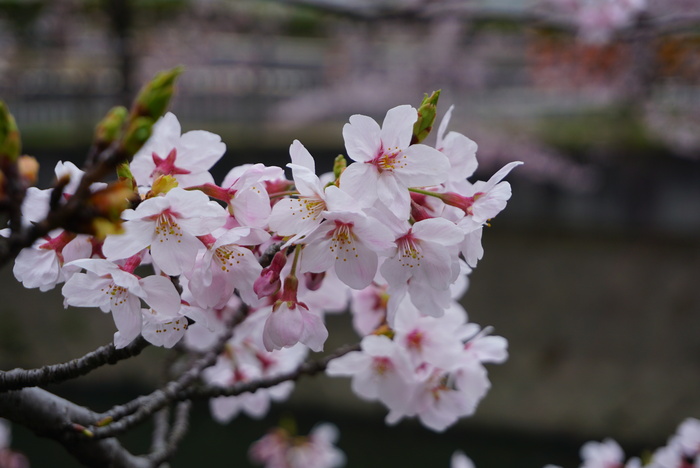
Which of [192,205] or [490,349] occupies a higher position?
[192,205]

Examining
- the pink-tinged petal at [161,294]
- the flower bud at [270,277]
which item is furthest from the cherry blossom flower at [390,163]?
the pink-tinged petal at [161,294]

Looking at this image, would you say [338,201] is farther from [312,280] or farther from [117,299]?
[117,299]

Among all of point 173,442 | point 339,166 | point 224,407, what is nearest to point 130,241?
point 339,166

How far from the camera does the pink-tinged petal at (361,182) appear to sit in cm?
64

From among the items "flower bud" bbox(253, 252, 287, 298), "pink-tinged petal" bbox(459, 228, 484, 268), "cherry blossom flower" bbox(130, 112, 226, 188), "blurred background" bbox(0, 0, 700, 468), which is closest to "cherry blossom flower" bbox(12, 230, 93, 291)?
"cherry blossom flower" bbox(130, 112, 226, 188)

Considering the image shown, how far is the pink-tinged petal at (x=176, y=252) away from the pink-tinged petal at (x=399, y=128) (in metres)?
0.23

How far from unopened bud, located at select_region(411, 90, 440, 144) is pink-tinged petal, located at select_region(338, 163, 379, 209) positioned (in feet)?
0.32

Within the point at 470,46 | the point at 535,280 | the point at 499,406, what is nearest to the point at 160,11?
the point at 470,46

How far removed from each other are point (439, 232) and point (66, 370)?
44 centimetres

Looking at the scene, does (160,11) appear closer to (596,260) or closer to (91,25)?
(91,25)

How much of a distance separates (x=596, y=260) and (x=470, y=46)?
8.76 feet

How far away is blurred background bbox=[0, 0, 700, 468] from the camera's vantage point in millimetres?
5047

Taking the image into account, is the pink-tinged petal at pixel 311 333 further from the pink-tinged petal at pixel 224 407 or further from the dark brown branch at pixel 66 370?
the pink-tinged petal at pixel 224 407

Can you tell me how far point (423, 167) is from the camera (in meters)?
0.67
